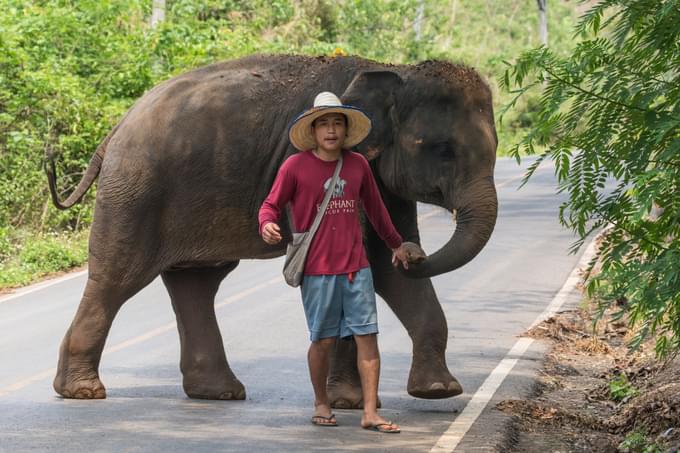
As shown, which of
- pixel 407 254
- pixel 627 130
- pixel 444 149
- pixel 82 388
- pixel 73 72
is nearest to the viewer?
pixel 627 130

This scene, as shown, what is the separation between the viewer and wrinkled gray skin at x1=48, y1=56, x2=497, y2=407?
926cm

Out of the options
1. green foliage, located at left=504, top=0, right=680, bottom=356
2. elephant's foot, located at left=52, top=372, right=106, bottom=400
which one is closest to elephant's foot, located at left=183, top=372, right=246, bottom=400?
elephant's foot, located at left=52, top=372, right=106, bottom=400

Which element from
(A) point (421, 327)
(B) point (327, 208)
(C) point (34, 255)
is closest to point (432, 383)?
(A) point (421, 327)

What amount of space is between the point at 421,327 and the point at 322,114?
69.1 inches

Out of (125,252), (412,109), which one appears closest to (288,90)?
(412,109)

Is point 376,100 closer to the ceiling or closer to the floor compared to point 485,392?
closer to the ceiling

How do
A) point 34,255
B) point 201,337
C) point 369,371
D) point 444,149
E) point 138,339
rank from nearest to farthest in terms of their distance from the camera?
point 369,371, point 444,149, point 201,337, point 138,339, point 34,255

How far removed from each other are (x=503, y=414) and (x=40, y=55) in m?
16.1

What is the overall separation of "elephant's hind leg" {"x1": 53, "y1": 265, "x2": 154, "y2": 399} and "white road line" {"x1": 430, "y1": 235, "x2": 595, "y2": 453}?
92.7 inches

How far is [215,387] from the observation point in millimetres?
9750

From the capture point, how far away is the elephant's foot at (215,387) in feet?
32.0

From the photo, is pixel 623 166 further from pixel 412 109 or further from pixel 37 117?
pixel 37 117

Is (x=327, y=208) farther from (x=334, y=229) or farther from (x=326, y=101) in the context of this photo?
(x=326, y=101)

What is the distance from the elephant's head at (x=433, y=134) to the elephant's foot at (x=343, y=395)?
4.18 feet
